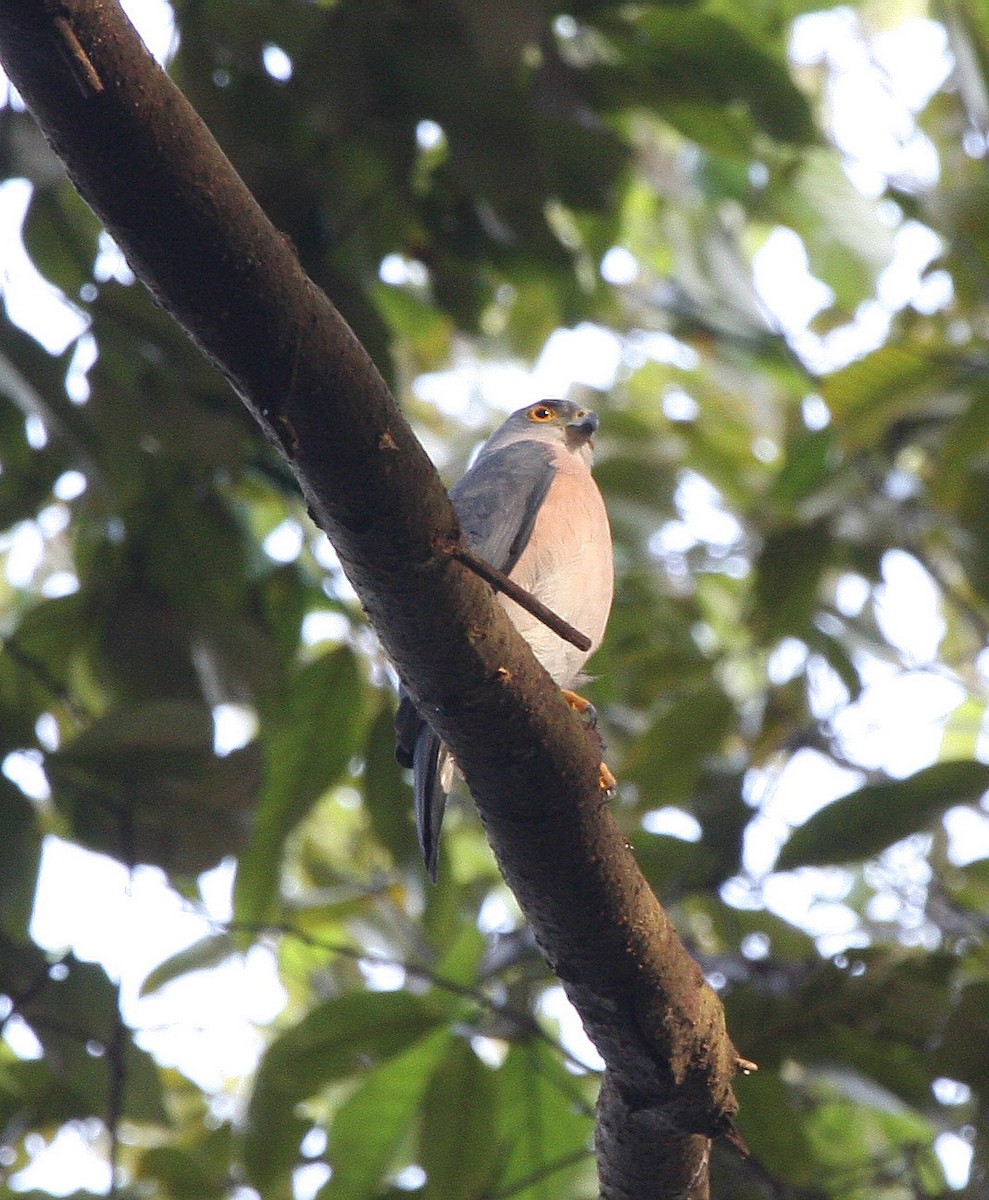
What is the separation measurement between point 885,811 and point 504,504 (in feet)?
4.10

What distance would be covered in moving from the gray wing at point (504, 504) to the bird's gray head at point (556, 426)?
0.86 m

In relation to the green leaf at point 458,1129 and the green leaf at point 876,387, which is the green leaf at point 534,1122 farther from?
the green leaf at point 876,387

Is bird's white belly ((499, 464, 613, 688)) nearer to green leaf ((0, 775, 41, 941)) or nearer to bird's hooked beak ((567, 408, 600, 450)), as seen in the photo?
bird's hooked beak ((567, 408, 600, 450))

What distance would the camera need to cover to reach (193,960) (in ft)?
13.8

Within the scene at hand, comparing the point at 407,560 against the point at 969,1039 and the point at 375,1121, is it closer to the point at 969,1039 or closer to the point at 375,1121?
the point at 969,1039

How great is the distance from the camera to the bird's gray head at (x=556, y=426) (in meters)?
4.59

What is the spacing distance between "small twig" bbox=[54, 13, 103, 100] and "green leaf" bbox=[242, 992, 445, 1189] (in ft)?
7.89

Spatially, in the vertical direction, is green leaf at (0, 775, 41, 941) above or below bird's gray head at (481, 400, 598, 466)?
below

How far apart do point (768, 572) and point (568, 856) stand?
2644 mm

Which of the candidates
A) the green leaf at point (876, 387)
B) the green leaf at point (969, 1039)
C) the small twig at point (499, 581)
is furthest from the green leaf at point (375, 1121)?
the green leaf at point (876, 387)

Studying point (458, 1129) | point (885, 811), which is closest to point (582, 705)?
point (885, 811)


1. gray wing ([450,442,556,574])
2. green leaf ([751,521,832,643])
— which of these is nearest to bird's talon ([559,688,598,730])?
gray wing ([450,442,556,574])

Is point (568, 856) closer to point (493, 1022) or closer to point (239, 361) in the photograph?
point (239, 361)

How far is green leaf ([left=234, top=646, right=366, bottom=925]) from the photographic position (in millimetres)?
3635
